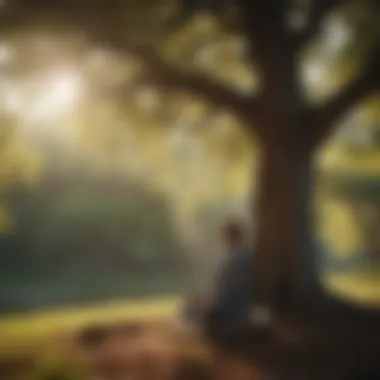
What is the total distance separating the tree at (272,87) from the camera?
178cm

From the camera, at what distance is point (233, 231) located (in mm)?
1776

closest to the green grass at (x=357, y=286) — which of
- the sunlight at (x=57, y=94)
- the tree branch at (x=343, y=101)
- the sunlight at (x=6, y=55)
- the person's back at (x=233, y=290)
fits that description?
the person's back at (x=233, y=290)

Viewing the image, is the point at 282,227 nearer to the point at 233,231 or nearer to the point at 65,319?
the point at 233,231

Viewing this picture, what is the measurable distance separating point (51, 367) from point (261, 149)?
68 centimetres

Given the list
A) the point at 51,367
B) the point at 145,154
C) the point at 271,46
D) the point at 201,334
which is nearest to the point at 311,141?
the point at 271,46

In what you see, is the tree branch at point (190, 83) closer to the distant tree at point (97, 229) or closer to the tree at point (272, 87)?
the tree at point (272, 87)

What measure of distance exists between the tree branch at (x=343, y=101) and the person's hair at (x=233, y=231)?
0.26 m

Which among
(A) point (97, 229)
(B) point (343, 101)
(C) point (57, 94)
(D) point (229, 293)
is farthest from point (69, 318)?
(B) point (343, 101)

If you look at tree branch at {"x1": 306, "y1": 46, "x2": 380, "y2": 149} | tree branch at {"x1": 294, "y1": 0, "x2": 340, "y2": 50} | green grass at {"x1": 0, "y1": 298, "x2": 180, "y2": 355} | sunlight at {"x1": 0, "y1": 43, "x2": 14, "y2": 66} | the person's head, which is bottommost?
green grass at {"x1": 0, "y1": 298, "x2": 180, "y2": 355}

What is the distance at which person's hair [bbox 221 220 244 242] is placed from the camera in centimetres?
177

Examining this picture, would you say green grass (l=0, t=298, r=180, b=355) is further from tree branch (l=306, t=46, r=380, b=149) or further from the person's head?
tree branch (l=306, t=46, r=380, b=149)

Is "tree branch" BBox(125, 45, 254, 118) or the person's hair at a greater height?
"tree branch" BBox(125, 45, 254, 118)

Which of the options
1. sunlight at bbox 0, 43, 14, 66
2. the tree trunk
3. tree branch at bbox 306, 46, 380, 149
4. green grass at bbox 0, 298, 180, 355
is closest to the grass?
green grass at bbox 0, 298, 180, 355

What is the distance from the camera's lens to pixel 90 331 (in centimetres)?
168
